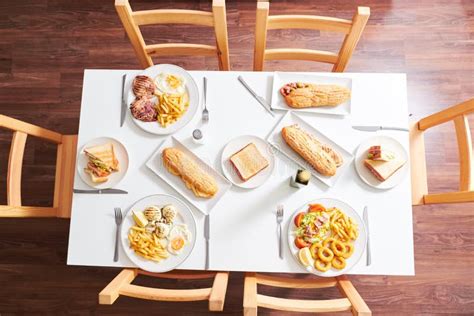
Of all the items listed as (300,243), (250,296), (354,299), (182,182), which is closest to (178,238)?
(182,182)

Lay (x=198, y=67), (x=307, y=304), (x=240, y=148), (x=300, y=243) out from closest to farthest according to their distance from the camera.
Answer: (x=307, y=304)
(x=300, y=243)
(x=240, y=148)
(x=198, y=67)

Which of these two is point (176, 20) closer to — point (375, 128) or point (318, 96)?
point (318, 96)

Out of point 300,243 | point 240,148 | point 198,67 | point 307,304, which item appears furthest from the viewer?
point 198,67

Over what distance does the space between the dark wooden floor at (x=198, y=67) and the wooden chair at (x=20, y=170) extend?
67 cm

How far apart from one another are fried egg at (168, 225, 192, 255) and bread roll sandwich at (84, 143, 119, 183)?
1.14 ft

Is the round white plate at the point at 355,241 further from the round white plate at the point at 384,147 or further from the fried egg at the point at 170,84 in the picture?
the fried egg at the point at 170,84

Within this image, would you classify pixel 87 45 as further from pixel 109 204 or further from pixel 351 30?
pixel 351 30

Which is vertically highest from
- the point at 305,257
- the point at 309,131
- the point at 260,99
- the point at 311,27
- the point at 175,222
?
the point at 311,27

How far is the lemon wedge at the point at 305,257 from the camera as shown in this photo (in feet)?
4.95

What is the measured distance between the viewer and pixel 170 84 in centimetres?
168

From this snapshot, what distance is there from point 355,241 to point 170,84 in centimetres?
98

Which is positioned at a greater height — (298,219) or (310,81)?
(310,81)

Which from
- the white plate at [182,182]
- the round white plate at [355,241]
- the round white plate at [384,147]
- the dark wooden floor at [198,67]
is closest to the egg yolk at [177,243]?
the white plate at [182,182]

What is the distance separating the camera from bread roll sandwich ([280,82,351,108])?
64.7 inches
